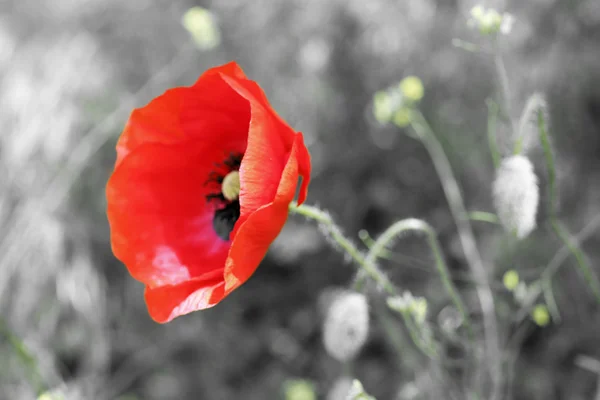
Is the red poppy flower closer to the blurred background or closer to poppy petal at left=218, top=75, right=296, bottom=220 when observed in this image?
poppy petal at left=218, top=75, right=296, bottom=220

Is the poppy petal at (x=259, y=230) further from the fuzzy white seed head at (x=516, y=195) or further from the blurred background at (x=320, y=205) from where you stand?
the blurred background at (x=320, y=205)

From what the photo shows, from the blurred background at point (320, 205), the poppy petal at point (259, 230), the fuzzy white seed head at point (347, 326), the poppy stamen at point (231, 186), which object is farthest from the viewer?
the blurred background at point (320, 205)

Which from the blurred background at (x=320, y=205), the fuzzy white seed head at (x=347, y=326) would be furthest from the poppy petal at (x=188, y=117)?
the blurred background at (x=320, y=205)

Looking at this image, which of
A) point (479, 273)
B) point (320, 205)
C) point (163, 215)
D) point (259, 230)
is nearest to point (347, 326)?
→ point (259, 230)

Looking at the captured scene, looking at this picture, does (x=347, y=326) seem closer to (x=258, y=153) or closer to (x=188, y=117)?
(x=258, y=153)

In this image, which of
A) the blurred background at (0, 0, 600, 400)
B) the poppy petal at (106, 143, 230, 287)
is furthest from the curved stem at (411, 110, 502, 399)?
the poppy petal at (106, 143, 230, 287)

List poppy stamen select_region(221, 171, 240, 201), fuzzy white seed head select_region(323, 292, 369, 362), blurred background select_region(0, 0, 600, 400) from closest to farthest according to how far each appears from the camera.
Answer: fuzzy white seed head select_region(323, 292, 369, 362), poppy stamen select_region(221, 171, 240, 201), blurred background select_region(0, 0, 600, 400)
